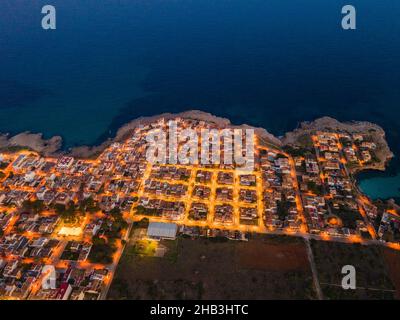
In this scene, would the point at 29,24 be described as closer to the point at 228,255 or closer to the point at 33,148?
the point at 33,148

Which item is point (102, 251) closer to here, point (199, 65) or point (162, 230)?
point (162, 230)

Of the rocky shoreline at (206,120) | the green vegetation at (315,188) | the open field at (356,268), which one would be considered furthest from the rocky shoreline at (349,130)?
the open field at (356,268)

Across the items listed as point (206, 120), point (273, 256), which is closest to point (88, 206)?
point (273, 256)

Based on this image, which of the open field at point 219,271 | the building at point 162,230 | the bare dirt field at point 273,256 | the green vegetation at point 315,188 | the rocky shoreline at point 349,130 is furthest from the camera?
the rocky shoreline at point 349,130

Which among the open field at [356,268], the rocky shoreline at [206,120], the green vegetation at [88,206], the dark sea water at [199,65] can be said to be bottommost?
the open field at [356,268]

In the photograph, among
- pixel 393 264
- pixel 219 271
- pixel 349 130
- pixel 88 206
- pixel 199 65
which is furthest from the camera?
pixel 199 65

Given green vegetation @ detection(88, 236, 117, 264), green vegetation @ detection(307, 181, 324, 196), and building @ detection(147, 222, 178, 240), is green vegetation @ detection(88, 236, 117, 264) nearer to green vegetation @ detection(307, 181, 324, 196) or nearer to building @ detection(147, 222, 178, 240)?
building @ detection(147, 222, 178, 240)

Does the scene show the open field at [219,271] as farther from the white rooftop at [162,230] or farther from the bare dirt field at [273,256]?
the white rooftop at [162,230]

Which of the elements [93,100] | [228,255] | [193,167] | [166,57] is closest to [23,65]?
[93,100]
